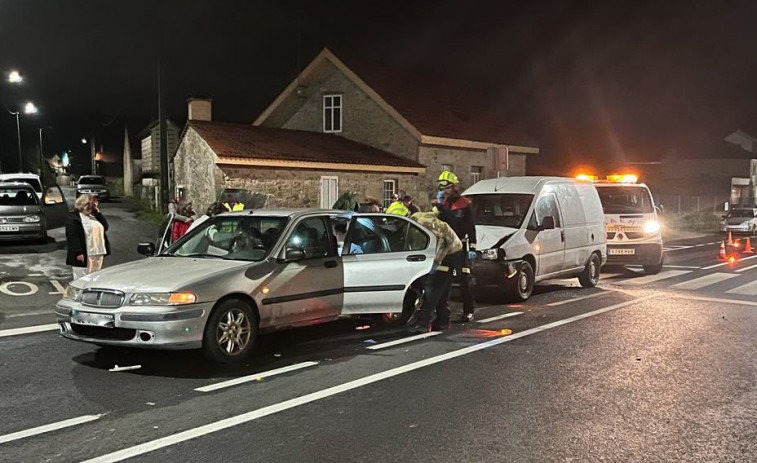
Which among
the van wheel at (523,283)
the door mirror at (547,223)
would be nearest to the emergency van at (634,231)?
the door mirror at (547,223)

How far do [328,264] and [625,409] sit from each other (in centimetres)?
353

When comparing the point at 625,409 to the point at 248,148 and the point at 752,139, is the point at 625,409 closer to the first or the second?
the point at 248,148

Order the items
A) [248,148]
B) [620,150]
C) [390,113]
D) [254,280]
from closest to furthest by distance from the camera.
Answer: [254,280]
[248,148]
[390,113]
[620,150]

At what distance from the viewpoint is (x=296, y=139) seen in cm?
2452

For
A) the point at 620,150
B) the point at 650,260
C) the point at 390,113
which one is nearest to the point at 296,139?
the point at 390,113

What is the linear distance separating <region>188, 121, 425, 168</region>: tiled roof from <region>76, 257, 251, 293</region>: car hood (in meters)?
12.3

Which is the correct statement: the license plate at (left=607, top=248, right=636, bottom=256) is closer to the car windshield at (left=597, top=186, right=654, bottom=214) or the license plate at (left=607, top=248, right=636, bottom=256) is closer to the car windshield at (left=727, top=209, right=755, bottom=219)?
the car windshield at (left=597, top=186, right=654, bottom=214)

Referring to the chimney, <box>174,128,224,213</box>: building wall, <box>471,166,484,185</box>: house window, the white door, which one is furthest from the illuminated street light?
<box>471,166,484,185</box>: house window

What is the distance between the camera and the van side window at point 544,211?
11047mm

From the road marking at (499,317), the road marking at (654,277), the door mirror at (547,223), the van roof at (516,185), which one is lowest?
the road marking at (654,277)

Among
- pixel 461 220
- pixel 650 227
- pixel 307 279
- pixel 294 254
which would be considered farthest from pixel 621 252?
pixel 294 254

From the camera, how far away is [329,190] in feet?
72.7

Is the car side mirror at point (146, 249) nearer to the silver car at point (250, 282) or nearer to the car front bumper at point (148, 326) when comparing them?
the silver car at point (250, 282)

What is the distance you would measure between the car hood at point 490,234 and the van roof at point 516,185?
0.99 metres
